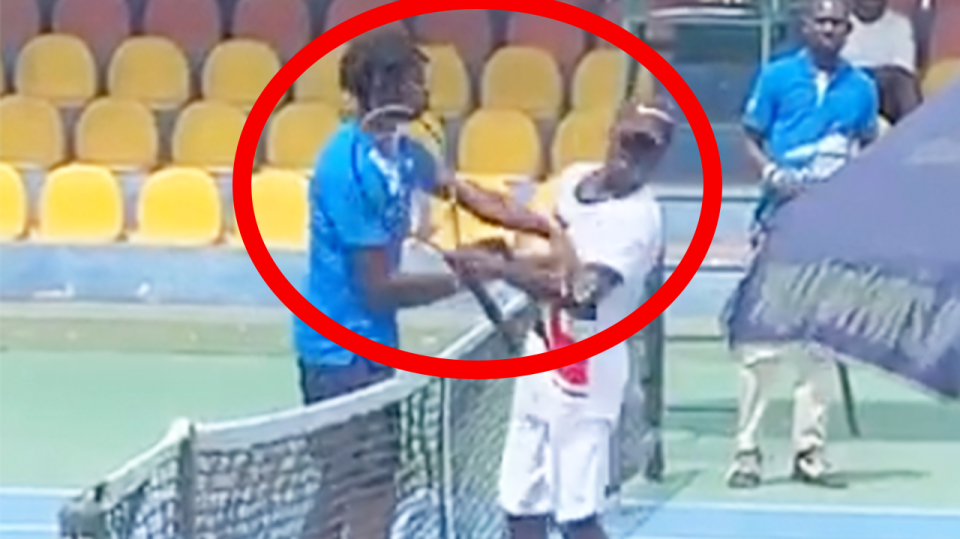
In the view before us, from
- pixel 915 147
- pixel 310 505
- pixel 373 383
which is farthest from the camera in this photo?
pixel 373 383

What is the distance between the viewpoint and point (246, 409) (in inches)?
414

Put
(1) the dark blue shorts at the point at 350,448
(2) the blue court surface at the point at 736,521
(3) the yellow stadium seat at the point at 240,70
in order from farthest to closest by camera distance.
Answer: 1. (3) the yellow stadium seat at the point at 240,70
2. (2) the blue court surface at the point at 736,521
3. (1) the dark blue shorts at the point at 350,448

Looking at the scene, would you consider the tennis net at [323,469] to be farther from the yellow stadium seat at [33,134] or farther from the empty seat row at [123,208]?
the yellow stadium seat at [33,134]

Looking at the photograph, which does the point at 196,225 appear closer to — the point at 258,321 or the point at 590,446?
the point at 258,321

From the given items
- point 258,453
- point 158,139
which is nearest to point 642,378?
point 258,453

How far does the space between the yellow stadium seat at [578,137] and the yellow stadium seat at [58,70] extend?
2.69 meters

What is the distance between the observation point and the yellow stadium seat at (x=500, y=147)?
13156 mm

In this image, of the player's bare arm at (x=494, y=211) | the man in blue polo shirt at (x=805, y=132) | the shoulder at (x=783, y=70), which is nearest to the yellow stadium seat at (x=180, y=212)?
the man in blue polo shirt at (x=805, y=132)

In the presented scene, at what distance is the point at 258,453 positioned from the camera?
540cm

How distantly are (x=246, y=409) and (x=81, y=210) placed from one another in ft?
10.0

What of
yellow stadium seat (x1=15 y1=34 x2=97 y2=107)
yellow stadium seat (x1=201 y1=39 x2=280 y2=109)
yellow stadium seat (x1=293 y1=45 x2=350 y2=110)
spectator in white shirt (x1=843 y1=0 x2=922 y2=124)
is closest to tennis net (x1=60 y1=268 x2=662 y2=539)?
spectator in white shirt (x1=843 y1=0 x2=922 y2=124)

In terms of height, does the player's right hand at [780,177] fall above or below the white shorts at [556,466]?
above

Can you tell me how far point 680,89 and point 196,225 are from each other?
6584 millimetres
